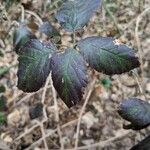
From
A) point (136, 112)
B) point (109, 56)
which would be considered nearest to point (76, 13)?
point (109, 56)

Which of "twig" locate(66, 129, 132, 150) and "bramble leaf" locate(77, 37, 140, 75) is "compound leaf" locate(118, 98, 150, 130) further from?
"twig" locate(66, 129, 132, 150)

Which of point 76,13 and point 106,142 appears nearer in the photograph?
point 76,13

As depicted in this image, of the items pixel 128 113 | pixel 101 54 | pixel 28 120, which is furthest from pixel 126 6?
pixel 101 54

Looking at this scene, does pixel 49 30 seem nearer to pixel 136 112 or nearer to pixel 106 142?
pixel 136 112

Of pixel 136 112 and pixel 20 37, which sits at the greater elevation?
pixel 20 37

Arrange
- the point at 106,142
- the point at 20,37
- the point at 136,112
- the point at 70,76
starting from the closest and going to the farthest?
the point at 70,76 < the point at 136,112 < the point at 20,37 < the point at 106,142

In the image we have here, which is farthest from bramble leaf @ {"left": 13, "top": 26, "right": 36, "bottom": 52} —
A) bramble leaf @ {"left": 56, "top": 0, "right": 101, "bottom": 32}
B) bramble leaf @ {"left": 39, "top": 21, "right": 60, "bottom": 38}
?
bramble leaf @ {"left": 56, "top": 0, "right": 101, "bottom": 32}
